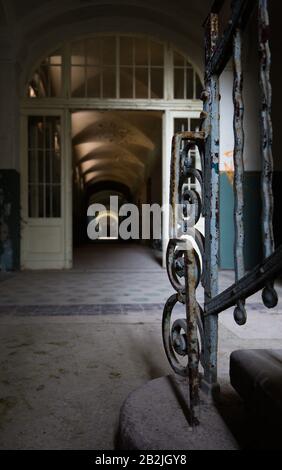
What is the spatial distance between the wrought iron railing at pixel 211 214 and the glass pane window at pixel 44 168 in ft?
19.9

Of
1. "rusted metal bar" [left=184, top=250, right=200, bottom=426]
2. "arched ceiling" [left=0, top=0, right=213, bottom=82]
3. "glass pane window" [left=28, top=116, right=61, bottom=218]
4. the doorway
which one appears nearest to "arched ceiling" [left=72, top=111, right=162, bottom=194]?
the doorway

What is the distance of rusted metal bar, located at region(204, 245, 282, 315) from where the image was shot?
2.97 feet

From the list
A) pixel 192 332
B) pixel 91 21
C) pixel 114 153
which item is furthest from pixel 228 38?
pixel 114 153

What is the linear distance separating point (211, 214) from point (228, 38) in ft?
1.81

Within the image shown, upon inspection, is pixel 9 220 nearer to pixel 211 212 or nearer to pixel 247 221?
pixel 247 221

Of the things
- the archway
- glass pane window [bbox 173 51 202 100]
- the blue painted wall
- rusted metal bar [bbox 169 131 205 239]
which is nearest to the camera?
rusted metal bar [bbox 169 131 205 239]

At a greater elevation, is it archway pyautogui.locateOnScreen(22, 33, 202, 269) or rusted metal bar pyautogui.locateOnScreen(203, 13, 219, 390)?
archway pyautogui.locateOnScreen(22, 33, 202, 269)

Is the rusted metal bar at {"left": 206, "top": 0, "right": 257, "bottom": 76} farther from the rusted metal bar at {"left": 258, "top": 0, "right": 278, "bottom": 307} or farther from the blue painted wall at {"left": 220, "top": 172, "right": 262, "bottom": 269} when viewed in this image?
the blue painted wall at {"left": 220, "top": 172, "right": 262, "bottom": 269}

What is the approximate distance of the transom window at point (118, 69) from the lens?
7242 mm

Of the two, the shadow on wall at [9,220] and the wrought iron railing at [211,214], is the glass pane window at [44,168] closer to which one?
the shadow on wall at [9,220]

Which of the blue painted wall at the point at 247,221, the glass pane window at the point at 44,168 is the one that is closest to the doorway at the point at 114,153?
the glass pane window at the point at 44,168

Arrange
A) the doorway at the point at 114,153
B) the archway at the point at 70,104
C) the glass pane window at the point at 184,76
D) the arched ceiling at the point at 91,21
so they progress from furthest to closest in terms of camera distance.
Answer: the doorway at the point at 114,153
the glass pane window at the point at 184,76
the archway at the point at 70,104
the arched ceiling at the point at 91,21

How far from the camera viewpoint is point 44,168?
728 centimetres
